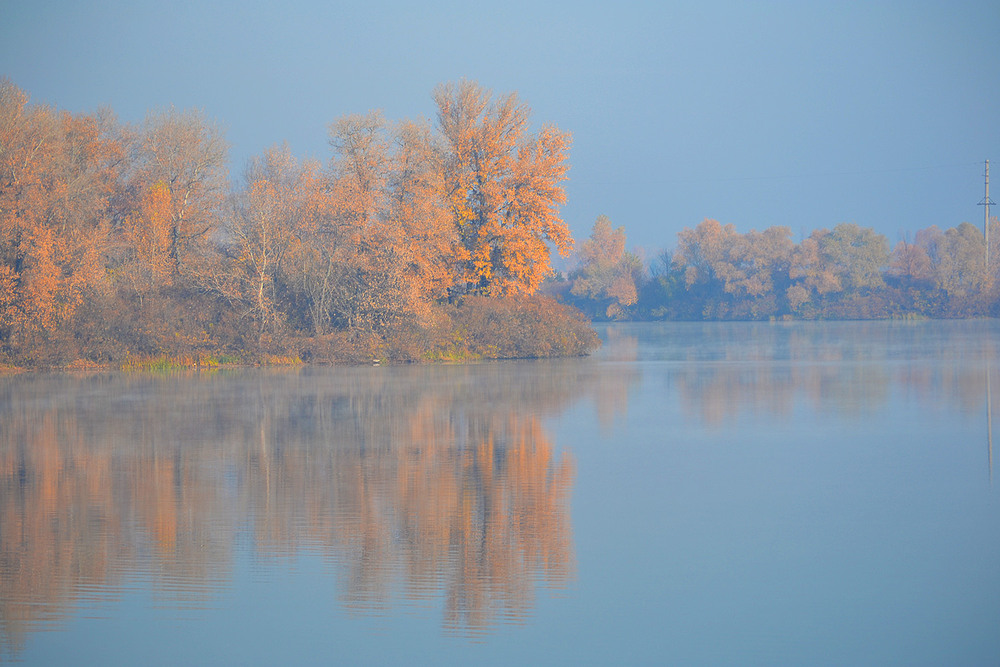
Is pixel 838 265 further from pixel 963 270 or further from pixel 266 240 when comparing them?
pixel 266 240

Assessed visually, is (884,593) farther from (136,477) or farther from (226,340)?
(226,340)

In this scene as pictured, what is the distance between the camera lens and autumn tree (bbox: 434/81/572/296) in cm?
3403

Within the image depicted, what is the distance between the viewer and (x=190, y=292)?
3147 centimetres

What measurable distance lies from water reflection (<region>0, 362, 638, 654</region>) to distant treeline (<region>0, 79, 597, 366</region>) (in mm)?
8576

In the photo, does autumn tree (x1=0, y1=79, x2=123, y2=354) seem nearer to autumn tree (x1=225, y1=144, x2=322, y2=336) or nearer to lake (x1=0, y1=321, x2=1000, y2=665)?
autumn tree (x1=225, y1=144, x2=322, y2=336)

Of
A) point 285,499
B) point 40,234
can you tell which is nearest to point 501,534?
point 285,499

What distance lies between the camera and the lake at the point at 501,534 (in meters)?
6.89

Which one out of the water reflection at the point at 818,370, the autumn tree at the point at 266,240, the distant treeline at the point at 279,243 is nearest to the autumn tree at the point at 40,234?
the distant treeline at the point at 279,243

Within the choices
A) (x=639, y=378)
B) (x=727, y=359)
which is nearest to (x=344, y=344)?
(x=639, y=378)

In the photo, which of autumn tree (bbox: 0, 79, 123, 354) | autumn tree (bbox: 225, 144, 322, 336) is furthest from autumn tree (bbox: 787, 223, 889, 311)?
autumn tree (bbox: 0, 79, 123, 354)

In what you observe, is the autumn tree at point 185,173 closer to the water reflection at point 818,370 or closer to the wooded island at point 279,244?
the wooded island at point 279,244

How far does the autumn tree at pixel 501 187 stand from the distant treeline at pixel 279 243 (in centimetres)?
6

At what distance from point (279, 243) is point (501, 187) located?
26.2 feet

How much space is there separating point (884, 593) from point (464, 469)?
6108 millimetres
